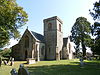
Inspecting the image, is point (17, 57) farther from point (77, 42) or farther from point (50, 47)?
point (77, 42)

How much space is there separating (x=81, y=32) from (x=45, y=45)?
1716cm

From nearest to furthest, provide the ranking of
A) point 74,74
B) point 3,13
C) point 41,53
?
point 74,74
point 3,13
point 41,53

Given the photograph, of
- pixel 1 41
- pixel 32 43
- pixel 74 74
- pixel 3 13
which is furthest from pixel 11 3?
pixel 32 43

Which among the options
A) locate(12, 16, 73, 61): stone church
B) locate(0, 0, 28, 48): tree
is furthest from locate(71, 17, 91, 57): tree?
locate(0, 0, 28, 48): tree

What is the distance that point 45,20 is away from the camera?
47.4m

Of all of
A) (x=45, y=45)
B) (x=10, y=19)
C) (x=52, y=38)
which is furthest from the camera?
(x=45, y=45)

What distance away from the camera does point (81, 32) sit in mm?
54562

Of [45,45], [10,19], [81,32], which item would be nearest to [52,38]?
[45,45]

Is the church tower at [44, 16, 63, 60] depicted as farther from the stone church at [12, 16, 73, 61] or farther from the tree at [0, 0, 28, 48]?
the tree at [0, 0, 28, 48]

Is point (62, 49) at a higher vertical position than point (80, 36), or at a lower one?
lower

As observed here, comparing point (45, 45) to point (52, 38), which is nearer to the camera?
point (52, 38)

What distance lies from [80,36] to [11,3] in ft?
119

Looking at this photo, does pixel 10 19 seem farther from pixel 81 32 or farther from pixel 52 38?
pixel 81 32

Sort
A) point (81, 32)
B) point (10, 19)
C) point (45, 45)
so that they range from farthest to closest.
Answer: point (81, 32), point (45, 45), point (10, 19)
